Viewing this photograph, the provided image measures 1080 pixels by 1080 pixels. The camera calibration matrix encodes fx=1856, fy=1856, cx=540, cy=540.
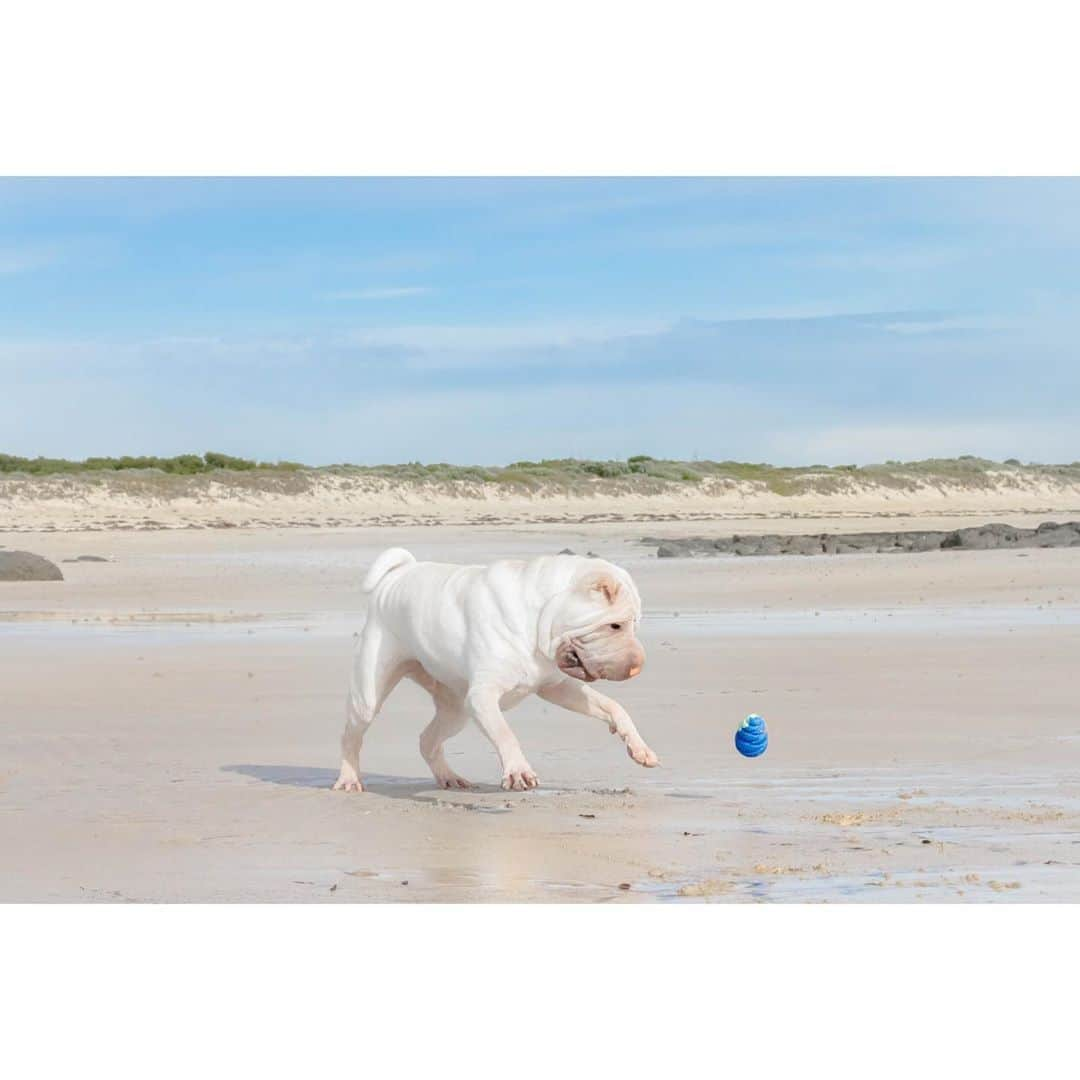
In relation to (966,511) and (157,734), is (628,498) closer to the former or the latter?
(966,511)

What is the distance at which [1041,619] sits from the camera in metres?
15.7

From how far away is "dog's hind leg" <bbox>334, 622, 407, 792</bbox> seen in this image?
8305 mm

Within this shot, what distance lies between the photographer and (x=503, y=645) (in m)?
7.73

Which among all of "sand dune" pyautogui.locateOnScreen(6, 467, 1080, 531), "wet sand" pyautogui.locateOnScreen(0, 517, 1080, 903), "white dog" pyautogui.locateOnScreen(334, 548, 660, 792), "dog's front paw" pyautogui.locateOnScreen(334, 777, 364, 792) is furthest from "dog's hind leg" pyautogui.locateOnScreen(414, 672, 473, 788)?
"sand dune" pyautogui.locateOnScreen(6, 467, 1080, 531)

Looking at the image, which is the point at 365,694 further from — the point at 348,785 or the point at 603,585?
the point at 603,585

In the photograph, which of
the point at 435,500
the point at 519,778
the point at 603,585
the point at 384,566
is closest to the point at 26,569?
the point at 384,566

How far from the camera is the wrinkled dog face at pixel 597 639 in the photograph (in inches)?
299

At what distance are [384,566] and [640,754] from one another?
161 centimetres

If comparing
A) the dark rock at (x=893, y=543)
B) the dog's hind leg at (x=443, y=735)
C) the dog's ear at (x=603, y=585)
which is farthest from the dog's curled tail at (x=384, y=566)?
the dark rock at (x=893, y=543)

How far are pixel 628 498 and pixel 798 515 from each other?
4887mm

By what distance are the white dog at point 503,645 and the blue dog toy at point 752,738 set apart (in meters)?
0.72

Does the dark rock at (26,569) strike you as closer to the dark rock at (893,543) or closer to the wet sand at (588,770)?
the wet sand at (588,770)

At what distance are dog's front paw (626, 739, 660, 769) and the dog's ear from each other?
59cm

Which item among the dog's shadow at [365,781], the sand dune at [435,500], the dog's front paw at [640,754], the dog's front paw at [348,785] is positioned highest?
the sand dune at [435,500]
